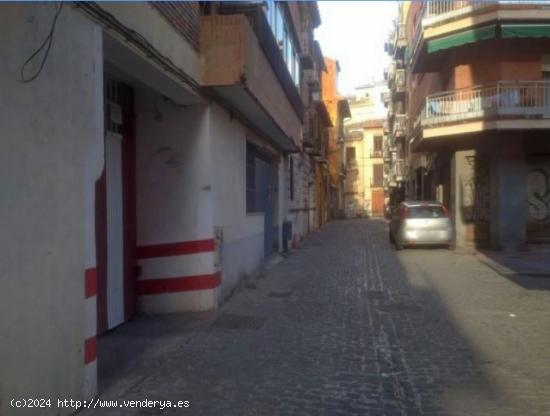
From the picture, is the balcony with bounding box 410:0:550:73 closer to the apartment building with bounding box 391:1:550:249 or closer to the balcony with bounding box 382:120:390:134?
the apartment building with bounding box 391:1:550:249

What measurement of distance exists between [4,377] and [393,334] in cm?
464

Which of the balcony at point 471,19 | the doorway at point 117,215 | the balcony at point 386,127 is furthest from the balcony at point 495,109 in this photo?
the balcony at point 386,127

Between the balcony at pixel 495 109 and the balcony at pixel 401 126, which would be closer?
the balcony at pixel 495 109

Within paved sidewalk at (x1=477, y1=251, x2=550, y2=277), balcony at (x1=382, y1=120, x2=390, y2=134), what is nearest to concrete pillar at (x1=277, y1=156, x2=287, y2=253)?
paved sidewalk at (x1=477, y1=251, x2=550, y2=277)

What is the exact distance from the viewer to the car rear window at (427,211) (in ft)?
59.8

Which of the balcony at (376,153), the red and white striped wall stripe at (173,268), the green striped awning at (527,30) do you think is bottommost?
the red and white striped wall stripe at (173,268)

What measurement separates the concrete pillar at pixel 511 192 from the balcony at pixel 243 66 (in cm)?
883

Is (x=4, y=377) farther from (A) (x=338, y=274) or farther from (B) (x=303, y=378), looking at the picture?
(A) (x=338, y=274)

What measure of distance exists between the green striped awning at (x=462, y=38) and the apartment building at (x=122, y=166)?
5890 mm

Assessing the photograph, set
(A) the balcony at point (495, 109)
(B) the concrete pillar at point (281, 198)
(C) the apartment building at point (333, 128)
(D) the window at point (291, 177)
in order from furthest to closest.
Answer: (C) the apartment building at point (333, 128), (D) the window at point (291, 177), (B) the concrete pillar at point (281, 198), (A) the balcony at point (495, 109)

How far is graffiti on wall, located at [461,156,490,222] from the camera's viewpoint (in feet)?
62.2

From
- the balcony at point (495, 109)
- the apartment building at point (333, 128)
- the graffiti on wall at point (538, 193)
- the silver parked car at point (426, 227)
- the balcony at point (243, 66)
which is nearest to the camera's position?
the balcony at point (243, 66)

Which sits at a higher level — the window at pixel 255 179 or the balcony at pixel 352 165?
the balcony at pixel 352 165

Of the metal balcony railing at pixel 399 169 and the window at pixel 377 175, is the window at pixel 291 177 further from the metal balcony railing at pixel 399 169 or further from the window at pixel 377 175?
the window at pixel 377 175
